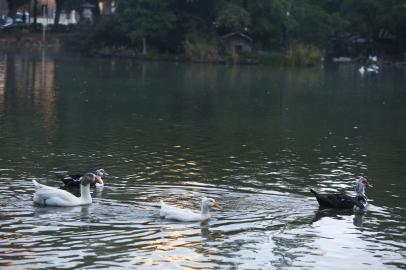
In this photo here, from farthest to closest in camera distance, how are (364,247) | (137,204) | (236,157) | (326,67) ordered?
(326,67)
(236,157)
(137,204)
(364,247)

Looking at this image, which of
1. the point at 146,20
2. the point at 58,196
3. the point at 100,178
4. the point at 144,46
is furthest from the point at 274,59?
the point at 58,196

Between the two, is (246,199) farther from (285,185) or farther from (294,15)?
(294,15)

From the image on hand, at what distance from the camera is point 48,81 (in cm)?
5550

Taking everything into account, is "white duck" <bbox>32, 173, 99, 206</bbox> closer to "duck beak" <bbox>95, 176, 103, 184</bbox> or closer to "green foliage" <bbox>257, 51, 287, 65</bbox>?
"duck beak" <bbox>95, 176, 103, 184</bbox>

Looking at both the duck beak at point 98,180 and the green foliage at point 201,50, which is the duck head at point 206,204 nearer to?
the duck beak at point 98,180

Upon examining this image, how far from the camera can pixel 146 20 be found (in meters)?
90.8

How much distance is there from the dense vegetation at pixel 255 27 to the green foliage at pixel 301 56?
0.10 metres

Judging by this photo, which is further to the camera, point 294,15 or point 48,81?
point 294,15

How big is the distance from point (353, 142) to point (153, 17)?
197 feet

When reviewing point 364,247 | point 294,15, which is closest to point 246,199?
point 364,247

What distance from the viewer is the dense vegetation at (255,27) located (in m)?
90.0

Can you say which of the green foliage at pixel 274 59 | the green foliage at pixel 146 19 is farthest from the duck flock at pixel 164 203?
the green foliage at pixel 146 19

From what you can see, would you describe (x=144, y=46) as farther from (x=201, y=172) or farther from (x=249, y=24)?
(x=201, y=172)

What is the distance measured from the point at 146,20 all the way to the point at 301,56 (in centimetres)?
1656
